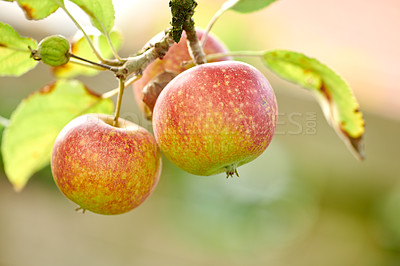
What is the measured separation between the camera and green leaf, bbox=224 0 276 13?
2.37 ft

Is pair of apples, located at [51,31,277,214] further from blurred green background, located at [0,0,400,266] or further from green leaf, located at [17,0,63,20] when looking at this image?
blurred green background, located at [0,0,400,266]

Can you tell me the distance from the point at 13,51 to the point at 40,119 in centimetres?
22

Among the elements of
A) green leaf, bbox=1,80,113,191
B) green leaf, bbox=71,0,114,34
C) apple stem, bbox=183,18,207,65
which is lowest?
green leaf, bbox=1,80,113,191

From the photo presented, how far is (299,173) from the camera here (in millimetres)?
4195

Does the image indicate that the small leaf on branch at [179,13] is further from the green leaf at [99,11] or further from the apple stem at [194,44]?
Result: the green leaf at [99,11]

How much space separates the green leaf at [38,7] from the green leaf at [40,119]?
209 millimetres

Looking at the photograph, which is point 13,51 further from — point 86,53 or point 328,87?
point 328,87

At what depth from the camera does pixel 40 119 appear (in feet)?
2.74

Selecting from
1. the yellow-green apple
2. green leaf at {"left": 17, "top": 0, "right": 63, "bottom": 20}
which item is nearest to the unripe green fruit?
green leaf at {"left": 17, "top": 0, "right": 63, "bottom": 20}

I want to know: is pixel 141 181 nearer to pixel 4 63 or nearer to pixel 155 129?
pixel 155 129

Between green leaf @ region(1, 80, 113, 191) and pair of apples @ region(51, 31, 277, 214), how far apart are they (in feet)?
0.50

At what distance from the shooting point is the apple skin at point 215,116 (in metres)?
0.57

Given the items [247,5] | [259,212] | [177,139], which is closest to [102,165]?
[177,139]

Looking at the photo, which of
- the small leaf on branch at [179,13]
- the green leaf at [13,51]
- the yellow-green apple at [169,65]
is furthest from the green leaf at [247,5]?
the green leaf at [13,51]
